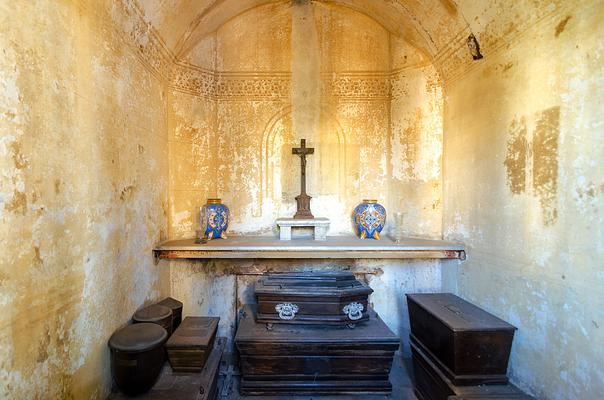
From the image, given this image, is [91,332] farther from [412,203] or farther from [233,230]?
[412,203]

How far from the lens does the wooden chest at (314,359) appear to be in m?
2.74

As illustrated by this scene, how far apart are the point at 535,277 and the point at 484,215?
0.78 metres

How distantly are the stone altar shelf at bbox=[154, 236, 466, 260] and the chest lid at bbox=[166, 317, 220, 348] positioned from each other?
717 millimetres

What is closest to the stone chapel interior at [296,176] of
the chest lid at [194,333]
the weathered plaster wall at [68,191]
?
the weathered plaster wall at [68,191]

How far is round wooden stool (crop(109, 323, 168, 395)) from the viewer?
206 cm

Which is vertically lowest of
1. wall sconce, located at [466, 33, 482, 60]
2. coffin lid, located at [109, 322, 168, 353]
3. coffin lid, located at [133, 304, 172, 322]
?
coffin lid, located at [109, 322, 168, 353]

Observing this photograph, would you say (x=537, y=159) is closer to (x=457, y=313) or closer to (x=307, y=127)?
(x=457, y=313)

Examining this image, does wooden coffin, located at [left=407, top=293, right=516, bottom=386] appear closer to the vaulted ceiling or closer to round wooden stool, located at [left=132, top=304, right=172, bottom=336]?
round wooden stool, located at [left=132, top=304, right=172, bottom=336]

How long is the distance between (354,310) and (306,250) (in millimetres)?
870

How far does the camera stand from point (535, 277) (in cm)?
222

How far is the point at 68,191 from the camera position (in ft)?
5.97

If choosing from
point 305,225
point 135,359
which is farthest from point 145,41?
point 135,359

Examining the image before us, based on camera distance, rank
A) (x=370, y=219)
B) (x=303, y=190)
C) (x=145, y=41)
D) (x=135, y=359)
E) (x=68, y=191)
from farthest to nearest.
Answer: (x=303, y=190) < (x=370, y=219) < (x=145, y=41) < (x=135, y=359) < (x=68, y=191)

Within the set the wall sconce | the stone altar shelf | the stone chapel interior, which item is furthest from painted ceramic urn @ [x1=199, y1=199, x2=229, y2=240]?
the wall sconce
